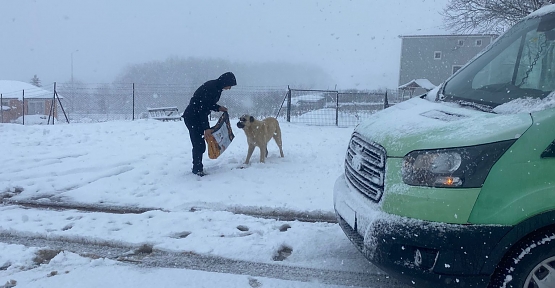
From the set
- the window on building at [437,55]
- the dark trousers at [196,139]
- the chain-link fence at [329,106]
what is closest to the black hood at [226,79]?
the dark trousers at [196,139]

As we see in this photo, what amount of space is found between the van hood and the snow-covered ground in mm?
1347

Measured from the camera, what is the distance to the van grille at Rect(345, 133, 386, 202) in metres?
2.70

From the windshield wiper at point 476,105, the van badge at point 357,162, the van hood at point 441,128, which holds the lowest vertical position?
the van badge at point 357,162

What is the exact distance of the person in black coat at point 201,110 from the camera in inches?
269

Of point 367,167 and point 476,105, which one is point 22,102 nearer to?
point 367,167

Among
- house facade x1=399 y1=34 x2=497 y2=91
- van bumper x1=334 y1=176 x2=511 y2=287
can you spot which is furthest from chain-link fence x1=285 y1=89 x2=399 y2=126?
house facade x1=399 y1=34 x2=497 y2=91

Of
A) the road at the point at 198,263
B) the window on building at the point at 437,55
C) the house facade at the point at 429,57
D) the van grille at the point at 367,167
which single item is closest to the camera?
the van grille at the point at 367,167

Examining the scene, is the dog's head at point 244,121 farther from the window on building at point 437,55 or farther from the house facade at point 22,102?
the window on building at point 437,55

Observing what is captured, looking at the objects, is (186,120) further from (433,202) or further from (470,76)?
(433,202)

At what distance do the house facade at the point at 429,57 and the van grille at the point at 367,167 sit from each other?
35849 mm

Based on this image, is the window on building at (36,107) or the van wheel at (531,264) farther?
the window on building at (36,107)

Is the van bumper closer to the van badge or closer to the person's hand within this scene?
the van badge

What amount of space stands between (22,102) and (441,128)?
27.5 meters

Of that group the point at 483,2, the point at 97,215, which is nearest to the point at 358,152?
the point at 97,215
